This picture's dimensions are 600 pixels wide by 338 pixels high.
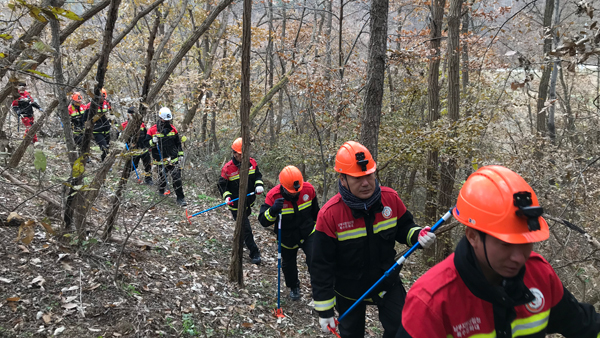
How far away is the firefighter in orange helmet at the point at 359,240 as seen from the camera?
137 inches

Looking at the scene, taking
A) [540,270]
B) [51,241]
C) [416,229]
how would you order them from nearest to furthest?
[540,270], [416,229], [51,241]

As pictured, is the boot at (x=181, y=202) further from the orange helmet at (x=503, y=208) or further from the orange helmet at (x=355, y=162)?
the orange helmet at (x=503, y=208)

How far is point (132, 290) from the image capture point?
4.48 m

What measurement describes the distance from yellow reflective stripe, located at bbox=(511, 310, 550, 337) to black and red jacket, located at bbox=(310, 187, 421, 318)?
Answer: 1.64m

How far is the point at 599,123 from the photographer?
8.91 meters

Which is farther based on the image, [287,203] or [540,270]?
[287,203]

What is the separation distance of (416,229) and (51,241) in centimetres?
452

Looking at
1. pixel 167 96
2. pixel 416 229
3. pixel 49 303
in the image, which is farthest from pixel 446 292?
pixel 167 96

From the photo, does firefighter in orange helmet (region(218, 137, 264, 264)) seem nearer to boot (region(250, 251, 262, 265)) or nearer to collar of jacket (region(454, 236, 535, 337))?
boot (region(250, 251, 262, 265))

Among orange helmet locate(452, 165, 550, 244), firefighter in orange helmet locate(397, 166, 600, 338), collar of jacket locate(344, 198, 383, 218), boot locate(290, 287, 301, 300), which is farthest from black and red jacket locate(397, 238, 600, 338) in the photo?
boot locate(290, 287, 301, 300)

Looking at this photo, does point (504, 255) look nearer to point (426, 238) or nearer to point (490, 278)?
point (490, 278)

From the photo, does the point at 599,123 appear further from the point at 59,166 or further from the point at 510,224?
the point at 59,166

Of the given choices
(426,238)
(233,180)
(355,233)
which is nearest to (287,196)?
(233,180)

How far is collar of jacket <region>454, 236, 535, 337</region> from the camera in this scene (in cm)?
170
